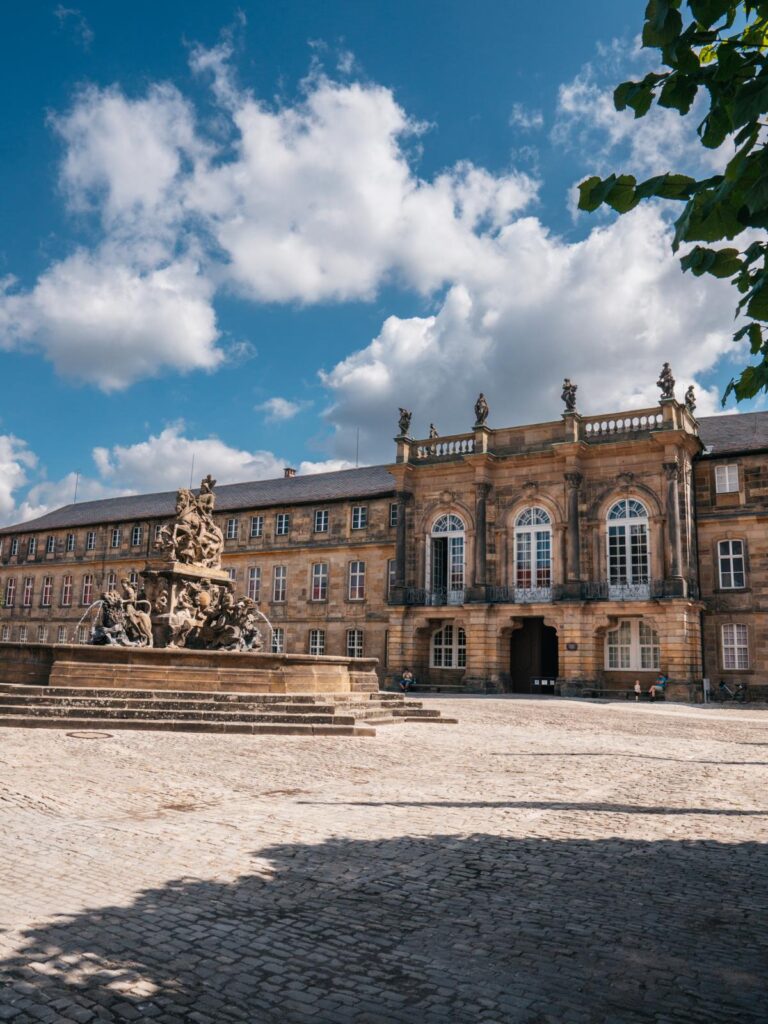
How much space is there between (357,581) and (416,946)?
40004 millimetres

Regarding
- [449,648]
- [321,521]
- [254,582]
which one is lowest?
[449,648]

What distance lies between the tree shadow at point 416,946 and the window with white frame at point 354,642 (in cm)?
3772

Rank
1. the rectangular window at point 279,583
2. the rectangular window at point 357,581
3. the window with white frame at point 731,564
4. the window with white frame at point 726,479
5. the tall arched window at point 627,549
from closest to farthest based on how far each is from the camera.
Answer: the window with white frame at point 731,564 → the tall arched window at point 627,549 → the window with white frame at point 726,479 → the rectangular window at point 357,581 → the rectangular window at point 279,583

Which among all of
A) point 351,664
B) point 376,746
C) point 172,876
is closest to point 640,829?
point 172,876

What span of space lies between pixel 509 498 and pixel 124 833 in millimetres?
32779

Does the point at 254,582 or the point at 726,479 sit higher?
the point at 726,479

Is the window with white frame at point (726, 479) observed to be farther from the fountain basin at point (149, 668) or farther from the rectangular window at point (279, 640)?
the fountain basin at point (149, 668)

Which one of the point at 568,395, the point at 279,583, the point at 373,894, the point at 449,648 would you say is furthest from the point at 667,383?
the point at 373,894

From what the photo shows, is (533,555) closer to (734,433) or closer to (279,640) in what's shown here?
(734,433)

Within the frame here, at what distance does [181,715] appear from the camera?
1519 cm

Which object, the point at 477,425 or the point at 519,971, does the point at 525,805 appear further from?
the point at 477,425

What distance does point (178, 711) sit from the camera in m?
15.3

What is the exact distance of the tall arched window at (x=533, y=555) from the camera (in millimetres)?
37062

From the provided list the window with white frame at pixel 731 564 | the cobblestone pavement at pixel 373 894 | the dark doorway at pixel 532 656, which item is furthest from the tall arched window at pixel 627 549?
the cobblestone pavement at pixel 373 894
